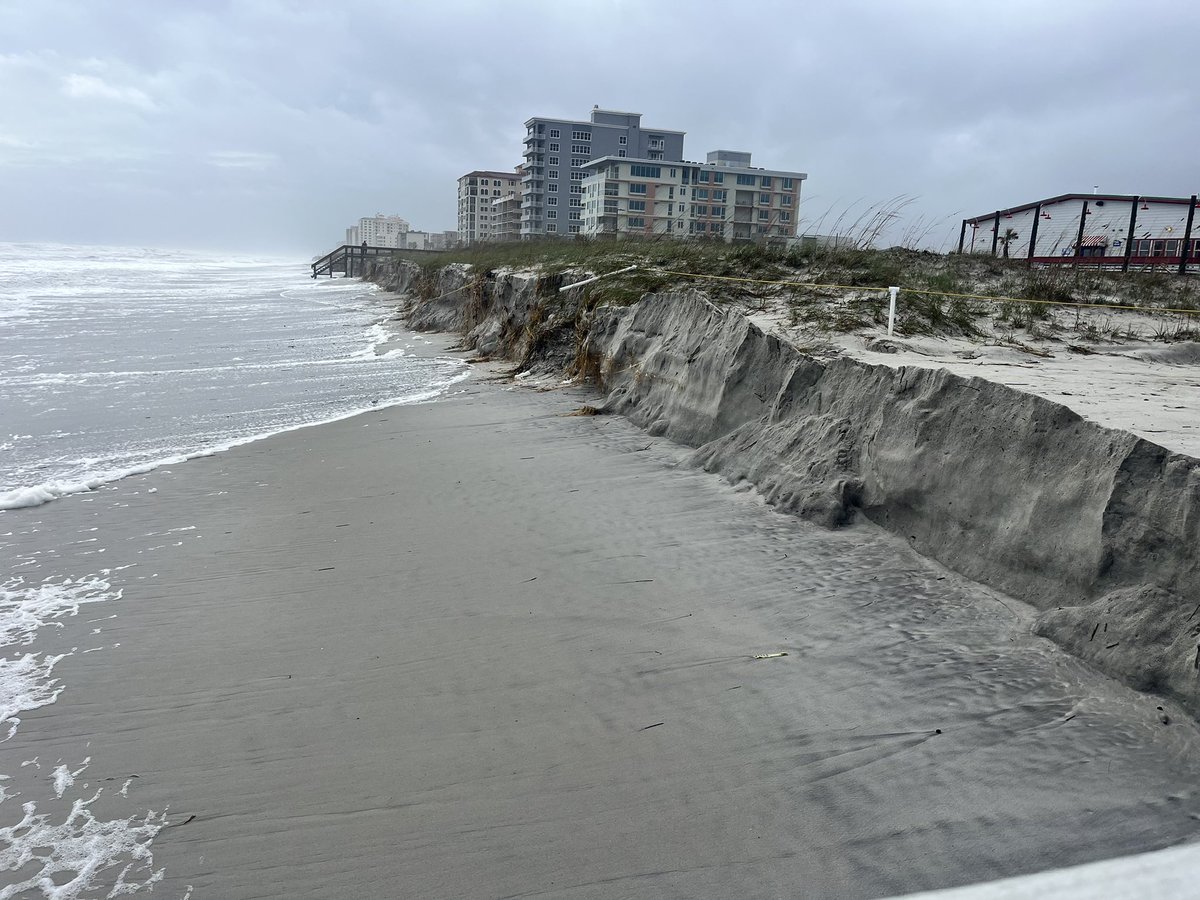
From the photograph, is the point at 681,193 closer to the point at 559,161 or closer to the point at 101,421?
the point at 559,161

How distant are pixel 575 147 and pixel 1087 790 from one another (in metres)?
93.4

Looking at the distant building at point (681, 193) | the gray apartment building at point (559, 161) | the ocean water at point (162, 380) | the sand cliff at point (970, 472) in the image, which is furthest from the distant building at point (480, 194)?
the sand cliff at point (970, 472)

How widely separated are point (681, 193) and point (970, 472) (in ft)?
230

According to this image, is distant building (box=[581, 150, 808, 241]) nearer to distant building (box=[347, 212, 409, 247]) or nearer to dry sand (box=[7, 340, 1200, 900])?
dry sand (box=[7, 340, 1200, 900])

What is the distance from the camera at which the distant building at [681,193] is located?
69188 millimetres

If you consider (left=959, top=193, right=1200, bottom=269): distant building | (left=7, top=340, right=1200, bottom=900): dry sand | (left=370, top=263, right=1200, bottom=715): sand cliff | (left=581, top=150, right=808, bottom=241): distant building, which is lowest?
(left=7, top=340, right=1200, bottom=900): dry sand

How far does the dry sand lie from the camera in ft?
8.91

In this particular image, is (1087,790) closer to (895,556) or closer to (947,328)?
(895,556)

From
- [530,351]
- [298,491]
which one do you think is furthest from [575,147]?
[298,491]

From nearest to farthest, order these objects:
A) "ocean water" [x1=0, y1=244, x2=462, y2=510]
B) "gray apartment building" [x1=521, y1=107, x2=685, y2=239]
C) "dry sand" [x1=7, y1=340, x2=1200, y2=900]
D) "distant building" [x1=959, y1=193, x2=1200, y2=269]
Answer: "dry sand" [x1=7, y1=340, x2=1200, y2=900] < "ocean water" [x1=0, y1=244, x2=462, y2=510] < "distant building" [x1=959, y1=193, x2=1200, y2=269] < "gray apartment building" [x1=521, y1=107, x2=685, y2=239]

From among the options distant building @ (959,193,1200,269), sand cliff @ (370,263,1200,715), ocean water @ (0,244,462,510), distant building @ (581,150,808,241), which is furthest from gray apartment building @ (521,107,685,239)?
sand cliff @ (370,263,1200,715)

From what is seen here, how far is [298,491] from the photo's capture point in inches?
271

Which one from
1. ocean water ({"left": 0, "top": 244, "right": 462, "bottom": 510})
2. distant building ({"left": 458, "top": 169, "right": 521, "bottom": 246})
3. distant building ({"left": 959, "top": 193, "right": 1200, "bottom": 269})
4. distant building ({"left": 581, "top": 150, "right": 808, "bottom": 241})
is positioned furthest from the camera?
distant building ({"left": 458, "top": 169, "right": 521, "bottom": 246})

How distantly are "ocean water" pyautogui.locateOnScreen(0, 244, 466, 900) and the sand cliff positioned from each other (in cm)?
411
